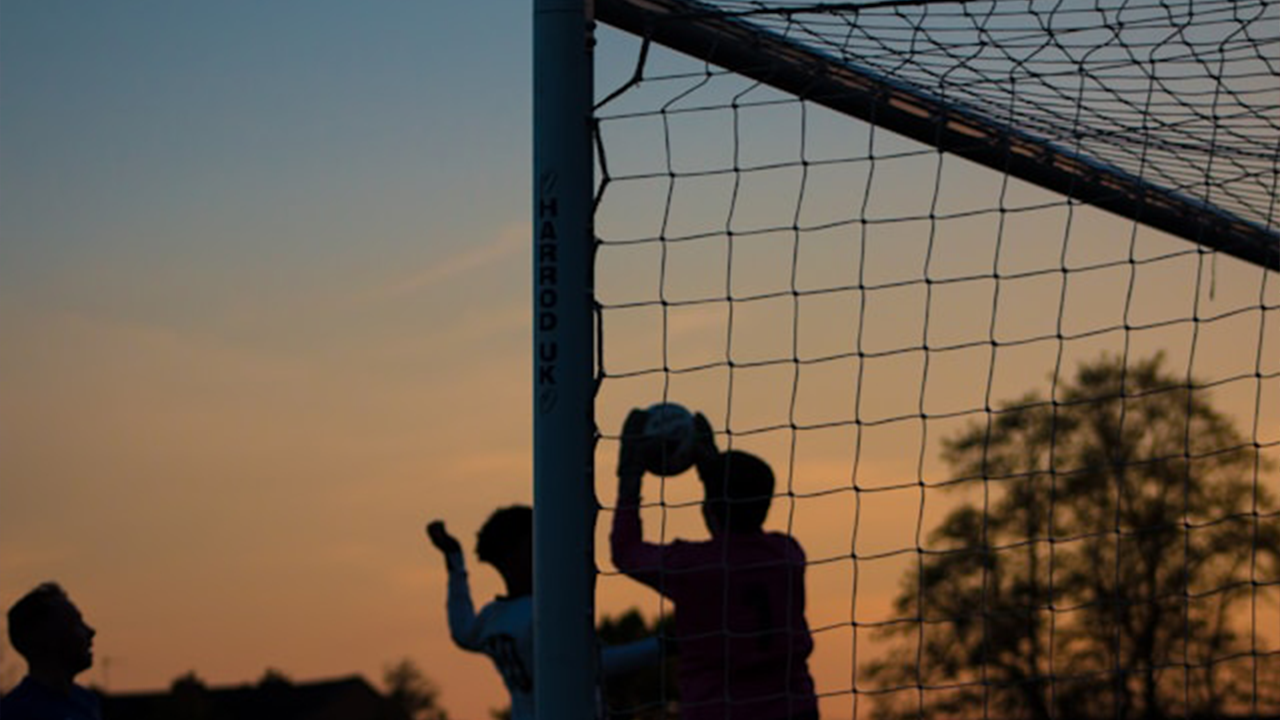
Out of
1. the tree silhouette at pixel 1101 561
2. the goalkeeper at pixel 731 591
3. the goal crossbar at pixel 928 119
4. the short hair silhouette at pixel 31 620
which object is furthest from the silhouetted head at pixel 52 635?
the tree silhouette at pixel 1101 561

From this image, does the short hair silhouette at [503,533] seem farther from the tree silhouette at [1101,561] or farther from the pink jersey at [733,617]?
the tree silhouette at [1101,561]

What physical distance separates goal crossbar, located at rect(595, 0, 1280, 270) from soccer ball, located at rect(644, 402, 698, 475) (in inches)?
34.0

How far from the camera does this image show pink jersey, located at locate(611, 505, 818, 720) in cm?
457

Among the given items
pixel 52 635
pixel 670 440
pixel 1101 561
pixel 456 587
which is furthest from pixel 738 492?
pixel 1101 561

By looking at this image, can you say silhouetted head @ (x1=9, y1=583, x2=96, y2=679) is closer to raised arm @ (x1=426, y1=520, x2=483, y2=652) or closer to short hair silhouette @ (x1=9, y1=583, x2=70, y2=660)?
short hair silhouette @ (x1=9, y1=583, x2=70, y2=660)

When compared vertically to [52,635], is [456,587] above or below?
above

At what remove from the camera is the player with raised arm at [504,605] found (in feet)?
17.1

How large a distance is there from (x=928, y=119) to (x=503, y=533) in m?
1.58

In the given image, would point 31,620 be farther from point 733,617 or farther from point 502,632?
point 733,617

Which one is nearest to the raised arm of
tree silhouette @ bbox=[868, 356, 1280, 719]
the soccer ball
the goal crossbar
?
the soccer ball

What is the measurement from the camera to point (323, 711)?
45.8 meters

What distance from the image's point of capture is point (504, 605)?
5312 millimetres

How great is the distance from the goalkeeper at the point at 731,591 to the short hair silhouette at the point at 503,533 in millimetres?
725

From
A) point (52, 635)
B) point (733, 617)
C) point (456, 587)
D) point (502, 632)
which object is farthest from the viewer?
point (456, 587)
